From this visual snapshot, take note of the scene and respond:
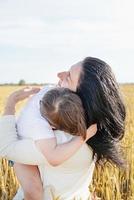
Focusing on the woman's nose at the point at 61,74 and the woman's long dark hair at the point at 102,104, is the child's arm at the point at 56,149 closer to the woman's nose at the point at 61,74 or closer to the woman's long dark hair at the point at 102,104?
the woman's long dark hair at the point at 102,104

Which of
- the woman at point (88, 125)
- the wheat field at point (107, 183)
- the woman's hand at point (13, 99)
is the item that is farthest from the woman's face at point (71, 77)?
the wheat field at point (107, 183)

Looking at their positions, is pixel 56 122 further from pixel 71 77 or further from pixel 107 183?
pixel 107 183

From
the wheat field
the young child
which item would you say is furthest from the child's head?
the wheat field

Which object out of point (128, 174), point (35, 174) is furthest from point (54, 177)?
point (128, 174)

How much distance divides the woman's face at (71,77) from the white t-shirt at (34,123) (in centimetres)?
6

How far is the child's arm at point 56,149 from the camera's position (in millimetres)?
2531

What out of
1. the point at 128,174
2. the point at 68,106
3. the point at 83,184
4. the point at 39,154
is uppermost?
the point at 68,106

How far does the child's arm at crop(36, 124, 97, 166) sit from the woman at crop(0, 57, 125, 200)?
0.08 feet

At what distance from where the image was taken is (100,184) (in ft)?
11.5

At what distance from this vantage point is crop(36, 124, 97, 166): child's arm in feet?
8.30

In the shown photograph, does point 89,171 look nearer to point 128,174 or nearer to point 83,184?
point 83,184

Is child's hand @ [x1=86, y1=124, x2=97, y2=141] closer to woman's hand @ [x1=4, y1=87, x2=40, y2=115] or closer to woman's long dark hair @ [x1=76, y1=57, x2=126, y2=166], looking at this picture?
woman's long dark hair @ [x1=76, y1=57, x2=126, y2=166]

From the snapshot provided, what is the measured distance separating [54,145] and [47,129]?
8 cm

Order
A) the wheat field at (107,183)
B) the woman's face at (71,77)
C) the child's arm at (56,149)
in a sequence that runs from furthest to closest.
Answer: the wheat field at (107,183)
the woman's face at (71,77)
the child's arm at (56,149)
